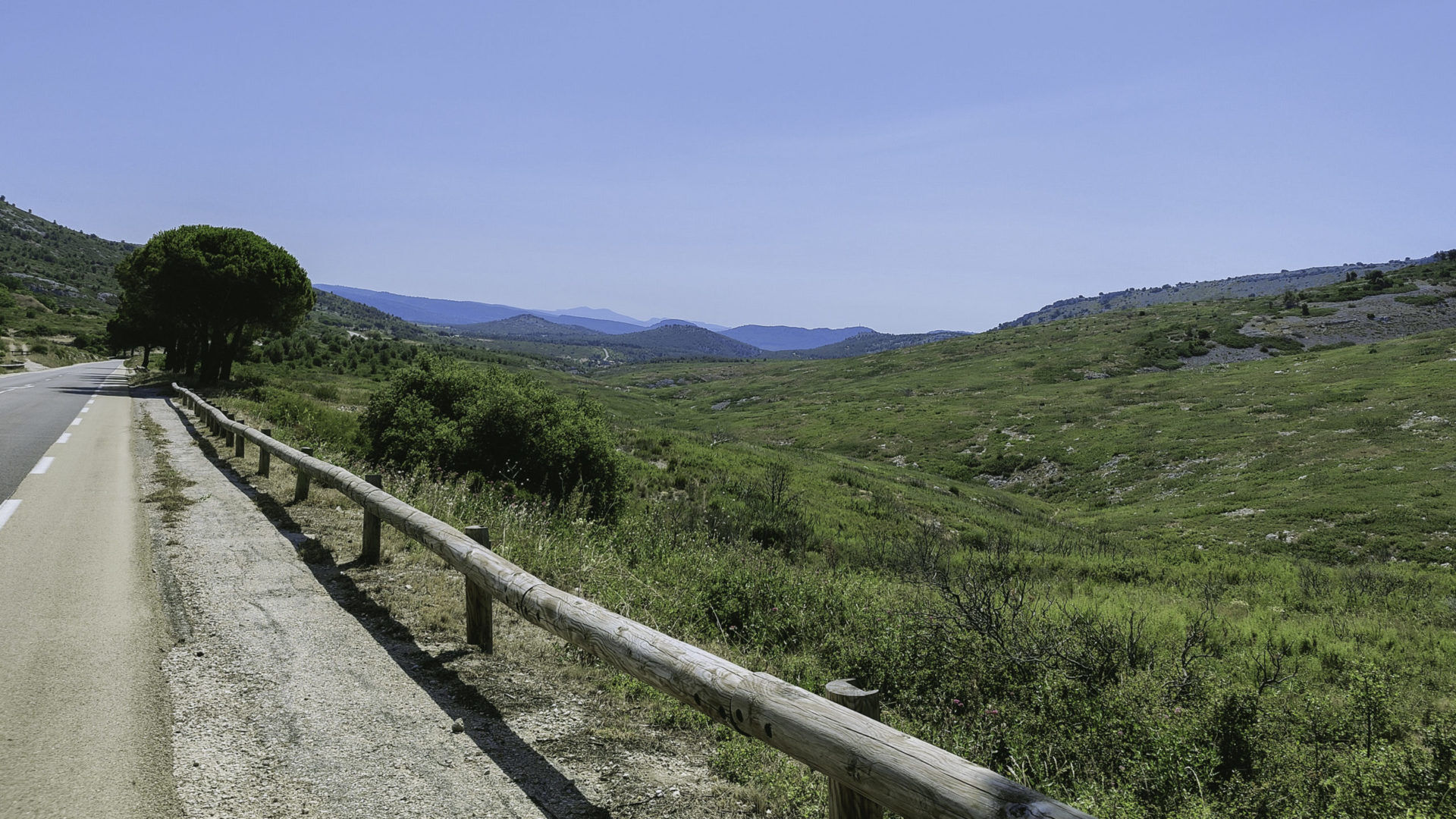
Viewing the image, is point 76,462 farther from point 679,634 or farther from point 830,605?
point 830,605

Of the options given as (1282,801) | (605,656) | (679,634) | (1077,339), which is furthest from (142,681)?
(1077,339)

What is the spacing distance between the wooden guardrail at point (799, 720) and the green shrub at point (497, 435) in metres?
9.43

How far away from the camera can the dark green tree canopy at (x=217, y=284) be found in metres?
32.3

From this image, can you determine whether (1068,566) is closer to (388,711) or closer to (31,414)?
(388,711)

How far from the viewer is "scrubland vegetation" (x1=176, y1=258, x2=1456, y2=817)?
4.83 m

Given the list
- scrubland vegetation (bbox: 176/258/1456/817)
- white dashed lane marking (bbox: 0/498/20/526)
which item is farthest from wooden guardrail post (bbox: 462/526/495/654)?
white dashed lane marking (bbox: 0/498/20/526)

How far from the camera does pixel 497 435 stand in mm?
15484

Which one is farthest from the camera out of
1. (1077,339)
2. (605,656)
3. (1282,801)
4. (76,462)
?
(1077,339)

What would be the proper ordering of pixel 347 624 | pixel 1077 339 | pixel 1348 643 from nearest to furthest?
1. pixel 347 624
2. pixel 1348 643
3. pixel 1077 339

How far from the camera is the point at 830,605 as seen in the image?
7957 millimetres

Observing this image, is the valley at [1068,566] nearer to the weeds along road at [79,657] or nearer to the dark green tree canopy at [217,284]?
the weeds along road at [79,657]

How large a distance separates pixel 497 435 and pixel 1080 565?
48.7 ft

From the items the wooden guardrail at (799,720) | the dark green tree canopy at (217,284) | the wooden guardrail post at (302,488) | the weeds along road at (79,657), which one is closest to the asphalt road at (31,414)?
the weeds along road at (79,657)

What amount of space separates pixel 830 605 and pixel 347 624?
16.6 ft
